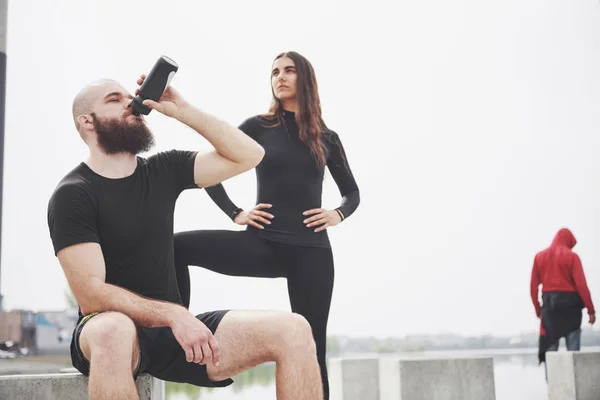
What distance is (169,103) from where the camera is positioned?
6.41 ft

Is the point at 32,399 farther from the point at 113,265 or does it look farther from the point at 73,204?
the point at 73,204

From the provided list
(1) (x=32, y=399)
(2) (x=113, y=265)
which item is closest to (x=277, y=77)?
(2) (x=113, y=265)

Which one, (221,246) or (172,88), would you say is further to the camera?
(221,246)

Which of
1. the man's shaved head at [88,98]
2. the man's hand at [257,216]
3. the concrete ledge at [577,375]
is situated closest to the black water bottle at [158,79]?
the man's shaved head at [88,98]

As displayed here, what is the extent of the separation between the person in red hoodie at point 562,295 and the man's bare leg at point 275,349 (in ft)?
12.9

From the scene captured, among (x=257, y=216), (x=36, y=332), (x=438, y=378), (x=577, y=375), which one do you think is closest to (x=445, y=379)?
(x=438, y=378)

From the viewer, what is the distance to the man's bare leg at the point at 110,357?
4.89ft

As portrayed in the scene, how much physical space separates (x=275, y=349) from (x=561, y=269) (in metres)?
4.01

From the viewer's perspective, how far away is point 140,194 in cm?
191

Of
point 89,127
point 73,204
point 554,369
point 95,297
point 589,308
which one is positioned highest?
point 89,127

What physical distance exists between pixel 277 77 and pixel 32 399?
4.94 feet

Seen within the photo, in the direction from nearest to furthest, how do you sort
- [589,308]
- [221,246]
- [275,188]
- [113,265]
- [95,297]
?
[95,297]
[113,265]
[221,246]
[275,188]
[589,308]

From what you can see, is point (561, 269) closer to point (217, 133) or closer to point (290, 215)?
point (290, 215)

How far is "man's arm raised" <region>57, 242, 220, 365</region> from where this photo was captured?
1.64 m
